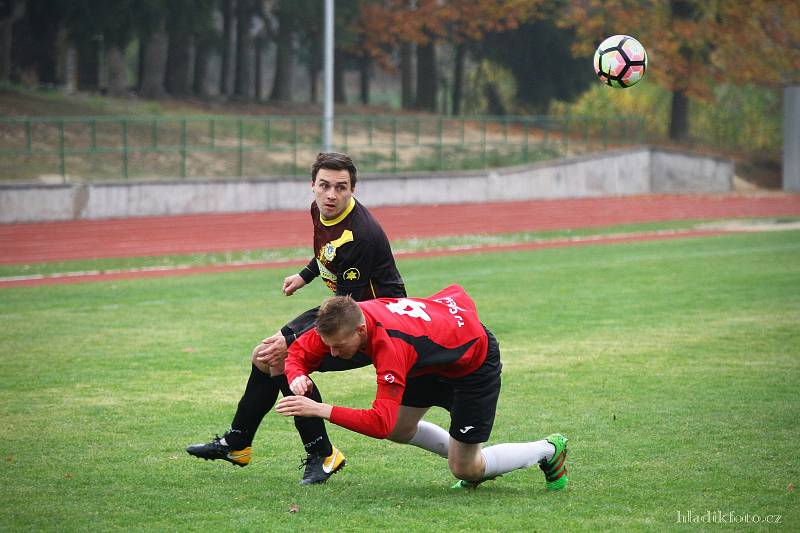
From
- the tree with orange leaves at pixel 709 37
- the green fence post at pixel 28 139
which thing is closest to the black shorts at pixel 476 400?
the green fence post at pixel 28 139

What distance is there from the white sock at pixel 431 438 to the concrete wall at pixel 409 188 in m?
23.0

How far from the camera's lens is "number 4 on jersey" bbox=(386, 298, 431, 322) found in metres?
5.96

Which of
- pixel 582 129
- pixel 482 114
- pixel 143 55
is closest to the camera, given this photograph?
pixel 582 129

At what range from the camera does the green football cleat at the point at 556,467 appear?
648cm

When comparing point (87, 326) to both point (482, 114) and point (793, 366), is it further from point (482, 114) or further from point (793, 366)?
point (482, 114)

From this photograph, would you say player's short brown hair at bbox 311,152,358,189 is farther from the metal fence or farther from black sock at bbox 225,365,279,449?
the metal fence

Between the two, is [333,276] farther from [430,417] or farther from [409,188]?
[409,188]

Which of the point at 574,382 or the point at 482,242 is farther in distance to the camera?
the point at 482,242

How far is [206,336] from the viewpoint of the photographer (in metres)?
12.2

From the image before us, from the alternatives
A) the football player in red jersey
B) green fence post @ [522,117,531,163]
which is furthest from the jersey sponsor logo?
green fence post @ [522,117,531,163]

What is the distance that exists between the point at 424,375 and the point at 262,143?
99.5 feet

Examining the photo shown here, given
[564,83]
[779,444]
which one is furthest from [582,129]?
[779,444]

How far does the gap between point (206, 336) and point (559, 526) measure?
7.13m

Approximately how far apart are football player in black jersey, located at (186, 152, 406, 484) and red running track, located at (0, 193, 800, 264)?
51.1ft
